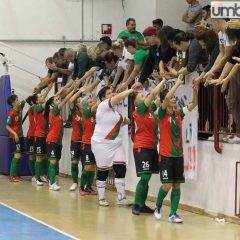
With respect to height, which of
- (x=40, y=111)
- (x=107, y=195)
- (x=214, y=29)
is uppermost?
(x=214, y=29)

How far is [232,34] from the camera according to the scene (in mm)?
10422

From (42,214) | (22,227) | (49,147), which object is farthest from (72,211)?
(49,147)

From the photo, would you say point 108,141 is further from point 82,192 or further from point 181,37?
point 181,37

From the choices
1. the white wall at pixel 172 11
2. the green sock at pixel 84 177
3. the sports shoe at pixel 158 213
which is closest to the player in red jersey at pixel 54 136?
the green sock at pixel 84 177

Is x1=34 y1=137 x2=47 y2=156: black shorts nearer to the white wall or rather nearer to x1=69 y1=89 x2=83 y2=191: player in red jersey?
x1=69 y1=89 x2=83 y2=191: player in red jersey

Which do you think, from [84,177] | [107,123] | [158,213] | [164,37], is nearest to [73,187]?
[84,177]

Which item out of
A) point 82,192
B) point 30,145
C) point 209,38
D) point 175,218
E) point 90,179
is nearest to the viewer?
point 175,218

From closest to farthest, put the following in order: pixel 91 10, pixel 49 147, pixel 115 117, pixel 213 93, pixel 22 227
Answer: pixel 22 227 → pixel 213 93 → pixel 115 117 → pixel 49 147 → pixel 91 10

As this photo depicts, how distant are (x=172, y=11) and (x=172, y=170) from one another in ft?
26.3

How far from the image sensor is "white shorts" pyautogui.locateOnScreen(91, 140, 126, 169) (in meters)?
12.6

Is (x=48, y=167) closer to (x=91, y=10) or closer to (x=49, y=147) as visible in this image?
(x=49, y=147)

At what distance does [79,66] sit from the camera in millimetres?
15711

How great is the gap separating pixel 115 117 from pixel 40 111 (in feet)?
14.3

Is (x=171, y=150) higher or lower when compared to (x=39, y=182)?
higher
